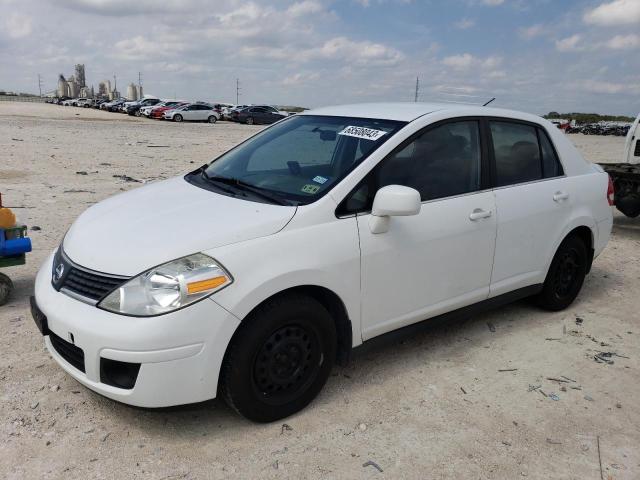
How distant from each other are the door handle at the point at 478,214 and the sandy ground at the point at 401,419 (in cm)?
103

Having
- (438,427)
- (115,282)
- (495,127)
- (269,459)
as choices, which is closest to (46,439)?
(115,282)

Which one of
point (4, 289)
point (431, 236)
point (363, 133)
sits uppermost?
point (363, 133)

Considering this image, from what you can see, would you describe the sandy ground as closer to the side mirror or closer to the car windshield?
the side mirror

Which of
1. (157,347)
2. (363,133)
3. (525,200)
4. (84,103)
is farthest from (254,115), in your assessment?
(157,347)

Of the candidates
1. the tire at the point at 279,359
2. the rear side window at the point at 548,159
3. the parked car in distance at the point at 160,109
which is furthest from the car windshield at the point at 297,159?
the parked car in distance at the point at 160,109

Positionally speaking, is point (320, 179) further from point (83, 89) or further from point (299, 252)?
point (83, 89)

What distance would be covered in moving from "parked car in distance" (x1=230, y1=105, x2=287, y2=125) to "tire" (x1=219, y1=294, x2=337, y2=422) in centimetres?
3733

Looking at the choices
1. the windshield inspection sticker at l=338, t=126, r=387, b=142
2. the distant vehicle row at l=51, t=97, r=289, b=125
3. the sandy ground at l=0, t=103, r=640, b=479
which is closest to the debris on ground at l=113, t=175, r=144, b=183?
the sandy ground at l=0, t=103, r=640, b=479

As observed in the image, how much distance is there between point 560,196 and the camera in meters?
4.50

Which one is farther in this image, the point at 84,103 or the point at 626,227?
the point at 84,103

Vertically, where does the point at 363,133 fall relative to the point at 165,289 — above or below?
above

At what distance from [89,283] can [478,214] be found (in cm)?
251

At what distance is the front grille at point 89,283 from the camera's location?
8.96ft

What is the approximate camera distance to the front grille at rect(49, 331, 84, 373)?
281cm
